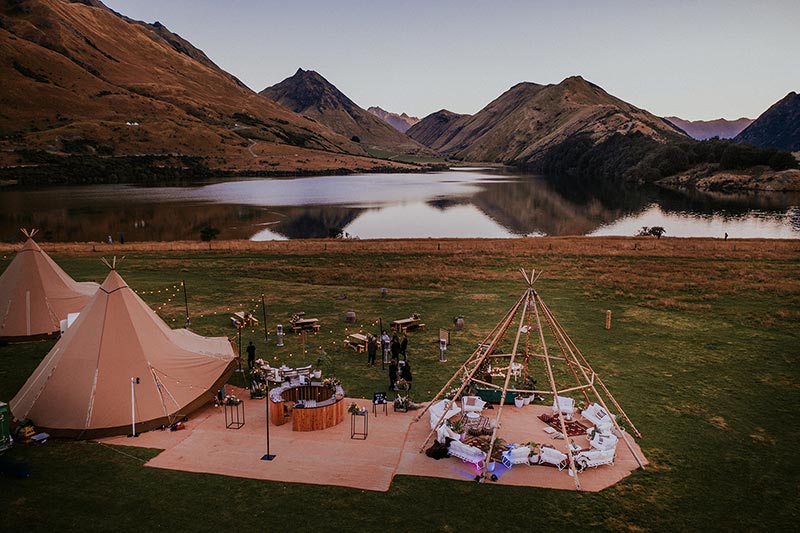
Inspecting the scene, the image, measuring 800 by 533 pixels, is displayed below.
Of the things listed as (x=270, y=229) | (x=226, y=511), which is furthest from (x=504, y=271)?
(x=270, y=229)

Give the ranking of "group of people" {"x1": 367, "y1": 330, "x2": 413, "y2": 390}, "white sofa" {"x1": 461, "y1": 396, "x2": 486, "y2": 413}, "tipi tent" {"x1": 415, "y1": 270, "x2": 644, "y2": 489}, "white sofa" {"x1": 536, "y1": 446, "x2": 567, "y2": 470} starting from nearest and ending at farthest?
"white sofa" {"x1": 536, "y1": 446, "x2": 567, "y2": 470}
"tipi tent" {"x1": 415, "y1": 270, "x2": 644, "y2": 489}
"white sofa" {"x1": 461, "y1": 396, "x2": 486, "y2": 413}
"group of people" {"x1": 367, "y1": 330, "x2": 413, "y2": 390}

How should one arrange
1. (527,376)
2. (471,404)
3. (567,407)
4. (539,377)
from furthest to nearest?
1. (539,377)
2. (527,376)
3. (567,407)
4. (471,404)

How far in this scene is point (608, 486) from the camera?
15.9 m

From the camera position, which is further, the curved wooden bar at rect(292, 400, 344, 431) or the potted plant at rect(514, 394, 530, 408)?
the potted plant at rect(514, 394, 530, 408)

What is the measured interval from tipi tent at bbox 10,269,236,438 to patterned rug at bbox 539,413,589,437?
1333cm

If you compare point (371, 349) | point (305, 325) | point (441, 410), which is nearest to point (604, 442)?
point (441, 410)

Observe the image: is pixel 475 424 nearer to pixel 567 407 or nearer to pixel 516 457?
pixel 516 457

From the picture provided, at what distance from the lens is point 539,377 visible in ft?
80.8

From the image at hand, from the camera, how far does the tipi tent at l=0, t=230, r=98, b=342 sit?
28156mm

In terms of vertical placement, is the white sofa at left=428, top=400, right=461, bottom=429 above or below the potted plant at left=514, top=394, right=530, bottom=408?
above

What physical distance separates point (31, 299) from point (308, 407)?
1930 cm

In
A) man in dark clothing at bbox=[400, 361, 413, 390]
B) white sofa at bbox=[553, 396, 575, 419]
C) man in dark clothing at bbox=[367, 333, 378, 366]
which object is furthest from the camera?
man in dark clothing at bbox=[367, 333, 378, 366]

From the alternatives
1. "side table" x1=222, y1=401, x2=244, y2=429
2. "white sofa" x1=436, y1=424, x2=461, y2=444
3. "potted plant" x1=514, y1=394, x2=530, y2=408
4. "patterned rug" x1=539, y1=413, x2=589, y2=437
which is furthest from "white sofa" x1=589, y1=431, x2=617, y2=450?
"side table" x1=222, y1=401, x2=244, y2=429

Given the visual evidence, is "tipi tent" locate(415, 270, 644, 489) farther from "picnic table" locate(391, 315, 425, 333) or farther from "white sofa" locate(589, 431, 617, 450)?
"picnic table" locate(391, 315, 425, 333)
